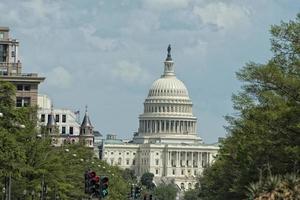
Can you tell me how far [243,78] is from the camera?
75625 millimetres

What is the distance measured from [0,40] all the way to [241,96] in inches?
3616

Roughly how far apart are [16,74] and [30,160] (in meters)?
84.3

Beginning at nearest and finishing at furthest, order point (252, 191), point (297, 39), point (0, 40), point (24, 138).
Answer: point (252, 191) < point (297, 39) < point (24, 138) < point (0, 40)

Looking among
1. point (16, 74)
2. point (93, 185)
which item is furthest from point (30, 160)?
point (16, 74)

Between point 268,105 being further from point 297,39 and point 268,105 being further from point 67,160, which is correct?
point 67,160

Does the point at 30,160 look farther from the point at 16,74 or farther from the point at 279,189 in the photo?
the point at 16,74

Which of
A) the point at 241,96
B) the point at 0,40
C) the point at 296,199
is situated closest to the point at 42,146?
the point at 241,96

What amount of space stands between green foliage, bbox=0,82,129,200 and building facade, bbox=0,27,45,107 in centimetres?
4029

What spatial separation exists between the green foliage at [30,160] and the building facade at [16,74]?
40.3m

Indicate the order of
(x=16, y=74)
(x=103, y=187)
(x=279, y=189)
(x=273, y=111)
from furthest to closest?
(x=16, y=74) → (x=273, y=111) → (x=279, y=189) → (x=103, y=187)

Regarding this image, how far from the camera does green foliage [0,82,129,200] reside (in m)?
69.5

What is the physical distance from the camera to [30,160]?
3438 inches

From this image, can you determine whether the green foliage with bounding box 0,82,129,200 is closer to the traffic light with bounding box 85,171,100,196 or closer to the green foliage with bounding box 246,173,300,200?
the traffic light with bounding box 85,171,100,196

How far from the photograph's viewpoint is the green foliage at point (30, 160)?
228 ft
